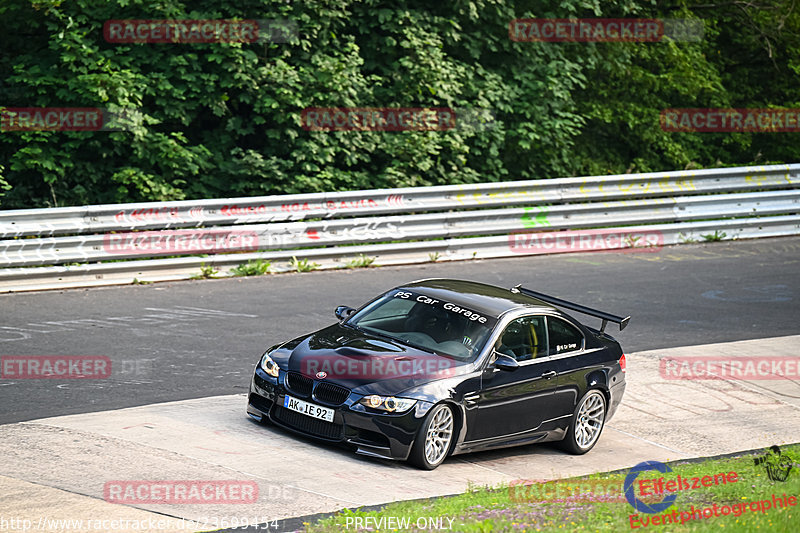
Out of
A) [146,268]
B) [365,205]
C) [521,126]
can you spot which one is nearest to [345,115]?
[365,205]

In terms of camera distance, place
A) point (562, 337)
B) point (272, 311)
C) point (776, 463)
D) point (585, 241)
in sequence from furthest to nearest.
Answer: point (585, 241), point (272, 311), point (562, 337), point (776, 463)

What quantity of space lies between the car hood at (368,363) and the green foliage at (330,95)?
875 centimetres

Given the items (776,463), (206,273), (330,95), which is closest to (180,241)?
(206,273)

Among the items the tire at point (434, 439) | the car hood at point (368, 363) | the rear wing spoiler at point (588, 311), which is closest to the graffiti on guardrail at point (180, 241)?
the car hood at point (368, 363)

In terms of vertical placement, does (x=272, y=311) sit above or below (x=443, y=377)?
above

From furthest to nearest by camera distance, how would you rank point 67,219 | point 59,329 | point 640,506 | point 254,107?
point 254,107 → point 67,219 → point 59,329 → point 640,506

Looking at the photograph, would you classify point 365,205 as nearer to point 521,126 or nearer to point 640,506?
point 521,126

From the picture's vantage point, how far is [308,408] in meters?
9.56

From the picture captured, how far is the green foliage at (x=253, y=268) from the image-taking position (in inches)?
663

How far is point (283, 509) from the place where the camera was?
788 cm

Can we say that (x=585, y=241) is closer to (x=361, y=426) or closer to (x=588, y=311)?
(x=588, y=311)

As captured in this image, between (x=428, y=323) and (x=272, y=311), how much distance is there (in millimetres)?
4726

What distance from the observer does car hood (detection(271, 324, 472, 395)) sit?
9.43 meters

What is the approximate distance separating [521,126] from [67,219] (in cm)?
968
